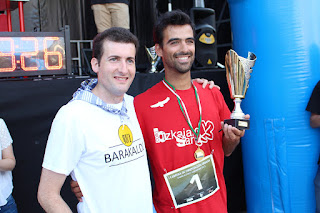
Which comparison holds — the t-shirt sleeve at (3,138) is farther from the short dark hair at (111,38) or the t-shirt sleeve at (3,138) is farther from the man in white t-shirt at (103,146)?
the short dark hair at (111,38)

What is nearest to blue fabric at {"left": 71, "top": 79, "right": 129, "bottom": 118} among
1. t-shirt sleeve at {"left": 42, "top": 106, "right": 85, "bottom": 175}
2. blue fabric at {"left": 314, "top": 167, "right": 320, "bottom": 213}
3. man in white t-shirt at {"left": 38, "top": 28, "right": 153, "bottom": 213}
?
man in white t-shirt at {"left": 38, "top": 28, "right": 153, "bottom": 213}

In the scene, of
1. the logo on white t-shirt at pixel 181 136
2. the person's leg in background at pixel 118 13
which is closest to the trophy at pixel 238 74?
the logo on white t-shirt at pixel 181 136

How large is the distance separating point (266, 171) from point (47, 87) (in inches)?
81.1

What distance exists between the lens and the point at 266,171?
305 cm

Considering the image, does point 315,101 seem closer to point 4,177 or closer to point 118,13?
point 4,177

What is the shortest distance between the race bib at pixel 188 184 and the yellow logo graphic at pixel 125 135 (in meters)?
0.45

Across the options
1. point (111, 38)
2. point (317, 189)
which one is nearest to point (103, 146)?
point (111, 38)

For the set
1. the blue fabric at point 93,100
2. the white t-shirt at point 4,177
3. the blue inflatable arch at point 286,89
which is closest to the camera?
the blue fabric at point 93,100

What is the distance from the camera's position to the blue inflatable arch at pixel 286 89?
9.46ft

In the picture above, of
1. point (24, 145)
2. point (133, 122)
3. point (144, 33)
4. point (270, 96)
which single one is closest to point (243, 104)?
point (270, 96)

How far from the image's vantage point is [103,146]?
155 cm

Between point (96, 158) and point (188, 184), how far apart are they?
695mm

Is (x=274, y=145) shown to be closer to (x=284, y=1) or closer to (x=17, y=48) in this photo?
(x=284, y=1)

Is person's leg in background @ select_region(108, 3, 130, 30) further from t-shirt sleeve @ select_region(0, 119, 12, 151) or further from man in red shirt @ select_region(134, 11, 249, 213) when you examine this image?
t-shirt sleeve @ select_region(0, 119, 12, 151)
